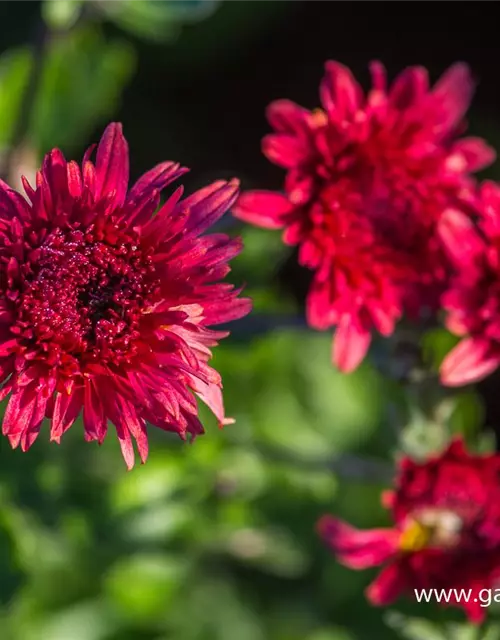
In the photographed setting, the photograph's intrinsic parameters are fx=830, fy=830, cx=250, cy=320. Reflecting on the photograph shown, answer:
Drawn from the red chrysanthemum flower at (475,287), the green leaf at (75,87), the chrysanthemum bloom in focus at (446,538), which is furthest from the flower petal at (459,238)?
the green leaf at (75,87)

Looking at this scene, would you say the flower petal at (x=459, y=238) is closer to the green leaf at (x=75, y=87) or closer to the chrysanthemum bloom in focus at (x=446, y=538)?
the chrysanthemum bloom in focus at (x=446, y=538)

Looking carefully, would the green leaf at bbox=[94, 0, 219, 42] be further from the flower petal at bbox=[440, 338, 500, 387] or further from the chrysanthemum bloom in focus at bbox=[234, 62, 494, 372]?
the flower petal at bbox=[440, 338, 500, 387]

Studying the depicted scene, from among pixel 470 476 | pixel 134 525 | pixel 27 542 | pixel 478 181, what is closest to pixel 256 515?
pixel 134 525

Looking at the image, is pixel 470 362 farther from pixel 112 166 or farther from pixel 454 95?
pixel 112 166

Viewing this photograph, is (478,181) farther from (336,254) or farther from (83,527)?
(83,527)

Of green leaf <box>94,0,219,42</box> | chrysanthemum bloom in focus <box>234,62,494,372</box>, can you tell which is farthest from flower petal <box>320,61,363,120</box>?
green leaf <box>94,0,219,42</box>

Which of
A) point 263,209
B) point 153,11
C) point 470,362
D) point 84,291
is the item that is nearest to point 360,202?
point 263,209
